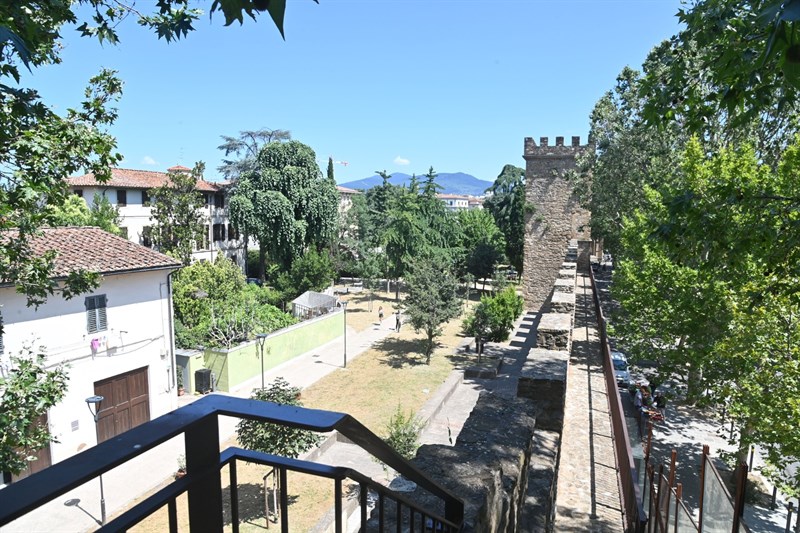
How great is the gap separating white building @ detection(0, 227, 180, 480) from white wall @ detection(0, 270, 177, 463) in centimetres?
2

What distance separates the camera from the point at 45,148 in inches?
205

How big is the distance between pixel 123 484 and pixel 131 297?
18.6 feet

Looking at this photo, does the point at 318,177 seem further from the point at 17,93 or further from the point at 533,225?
the point at 17,93

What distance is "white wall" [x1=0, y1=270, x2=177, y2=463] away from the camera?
13.5 m

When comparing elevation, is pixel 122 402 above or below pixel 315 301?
below

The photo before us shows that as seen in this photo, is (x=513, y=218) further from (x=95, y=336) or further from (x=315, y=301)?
(x=95, y=336)

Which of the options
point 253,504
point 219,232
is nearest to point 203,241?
point 219,232

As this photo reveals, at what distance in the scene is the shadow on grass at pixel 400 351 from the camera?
23858mm

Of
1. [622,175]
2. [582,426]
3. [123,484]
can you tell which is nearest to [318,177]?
[622,175]

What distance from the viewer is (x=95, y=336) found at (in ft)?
49.5

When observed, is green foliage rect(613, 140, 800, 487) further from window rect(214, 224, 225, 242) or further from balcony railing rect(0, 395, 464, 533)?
window rect(214, 224, 225, 242)

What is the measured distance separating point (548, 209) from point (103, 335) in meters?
26.0

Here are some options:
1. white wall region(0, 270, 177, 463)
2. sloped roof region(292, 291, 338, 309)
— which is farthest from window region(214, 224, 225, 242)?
white wall region(0, 270, 177, 463)

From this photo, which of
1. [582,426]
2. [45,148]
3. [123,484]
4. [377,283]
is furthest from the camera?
[377,283]
